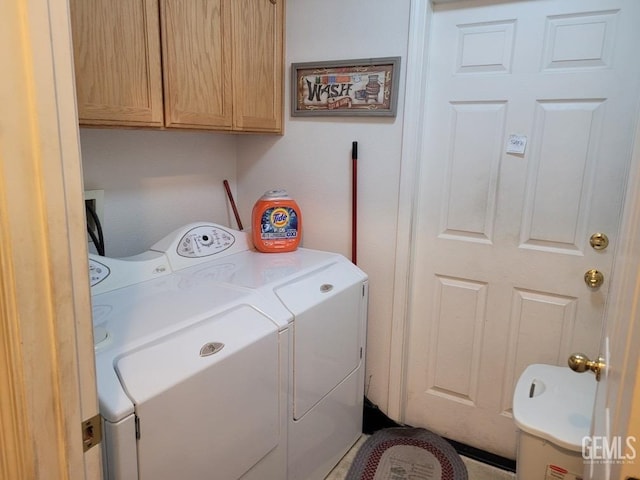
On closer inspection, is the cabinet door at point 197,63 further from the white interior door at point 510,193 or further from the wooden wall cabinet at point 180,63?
the white interior door at point 510,193

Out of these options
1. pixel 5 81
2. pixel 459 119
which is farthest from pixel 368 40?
pixel 5 81

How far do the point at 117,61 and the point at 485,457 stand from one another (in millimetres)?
2220

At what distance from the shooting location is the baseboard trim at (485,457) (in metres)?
2.09

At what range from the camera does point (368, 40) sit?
206cm

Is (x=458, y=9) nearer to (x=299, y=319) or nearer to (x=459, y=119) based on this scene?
(x=459, y=119)

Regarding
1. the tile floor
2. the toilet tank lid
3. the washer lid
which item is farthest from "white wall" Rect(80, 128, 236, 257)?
the toilet tank lid

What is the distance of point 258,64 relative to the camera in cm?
207

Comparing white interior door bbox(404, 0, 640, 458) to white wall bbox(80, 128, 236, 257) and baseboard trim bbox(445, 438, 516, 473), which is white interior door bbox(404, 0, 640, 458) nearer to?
baseboard trim bbox(445, 438, 516, 473)

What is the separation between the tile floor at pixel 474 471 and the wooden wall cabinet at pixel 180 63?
1568 mm

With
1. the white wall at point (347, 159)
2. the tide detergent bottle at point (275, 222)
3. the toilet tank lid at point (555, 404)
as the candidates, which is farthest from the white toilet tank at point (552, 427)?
the tide detergent bottle at point (275, 222)

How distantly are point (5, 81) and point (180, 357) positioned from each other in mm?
830

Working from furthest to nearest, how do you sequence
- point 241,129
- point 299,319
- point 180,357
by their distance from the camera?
point 241,129 → point 299,319 → point 180,357

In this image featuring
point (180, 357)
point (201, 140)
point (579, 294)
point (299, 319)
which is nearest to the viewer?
point (180, 357)

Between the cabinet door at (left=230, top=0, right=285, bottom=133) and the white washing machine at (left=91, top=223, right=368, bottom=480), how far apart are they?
544mm
